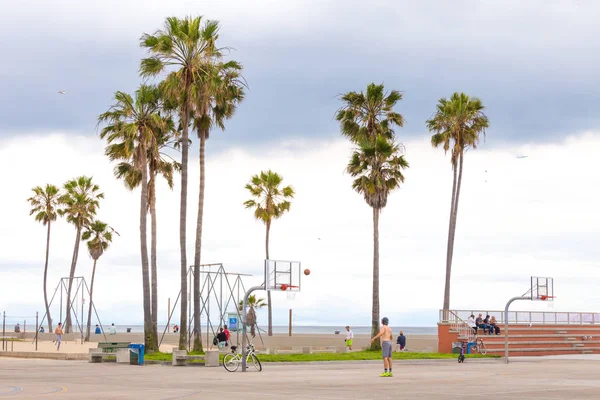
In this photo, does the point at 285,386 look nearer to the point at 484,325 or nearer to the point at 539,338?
the point at 484,325

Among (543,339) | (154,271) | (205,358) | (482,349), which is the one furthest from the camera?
(543,339)

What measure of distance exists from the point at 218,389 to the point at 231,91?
2508 cm

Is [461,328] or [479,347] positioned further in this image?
[461,328]

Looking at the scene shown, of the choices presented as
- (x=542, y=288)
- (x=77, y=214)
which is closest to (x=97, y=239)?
(x=77, y=214)

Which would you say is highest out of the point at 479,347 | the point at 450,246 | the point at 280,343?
the point at 450,246

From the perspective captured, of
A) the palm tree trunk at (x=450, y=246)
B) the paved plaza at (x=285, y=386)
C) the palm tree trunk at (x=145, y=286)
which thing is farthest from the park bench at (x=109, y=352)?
the palm tree trunk at (x=450, y=246)

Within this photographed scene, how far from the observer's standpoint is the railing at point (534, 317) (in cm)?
4741

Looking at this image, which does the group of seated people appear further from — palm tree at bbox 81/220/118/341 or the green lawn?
palm tree at bbox 81/220/118/341

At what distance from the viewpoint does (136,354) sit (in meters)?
34.3

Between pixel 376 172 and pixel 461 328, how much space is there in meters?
10.3

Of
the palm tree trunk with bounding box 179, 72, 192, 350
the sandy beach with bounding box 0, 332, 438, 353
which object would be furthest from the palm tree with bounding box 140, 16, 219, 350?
the sandy beach with bounding box 0, 332, 438, 353

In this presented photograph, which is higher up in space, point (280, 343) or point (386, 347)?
point (386, 347)

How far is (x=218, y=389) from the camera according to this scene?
1933 cm

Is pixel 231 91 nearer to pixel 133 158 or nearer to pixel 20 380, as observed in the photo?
pixel 133 158
